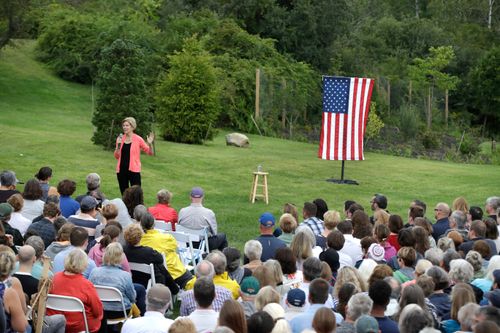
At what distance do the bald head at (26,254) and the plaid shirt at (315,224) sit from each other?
4.70 meters

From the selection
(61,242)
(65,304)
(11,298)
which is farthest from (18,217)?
(11,298)

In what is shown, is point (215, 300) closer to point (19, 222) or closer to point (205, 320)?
point (205, 320)

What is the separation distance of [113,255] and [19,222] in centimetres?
295

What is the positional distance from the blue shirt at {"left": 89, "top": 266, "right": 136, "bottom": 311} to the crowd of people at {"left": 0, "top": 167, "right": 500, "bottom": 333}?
0.01m

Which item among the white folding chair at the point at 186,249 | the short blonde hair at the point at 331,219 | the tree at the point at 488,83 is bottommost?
the white folding chair at the point at 186,249

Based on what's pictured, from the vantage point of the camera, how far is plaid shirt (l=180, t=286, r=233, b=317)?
314 inches

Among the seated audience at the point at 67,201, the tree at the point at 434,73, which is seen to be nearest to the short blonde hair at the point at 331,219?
the seated audience at the point at 67,201

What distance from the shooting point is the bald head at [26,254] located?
8039mm

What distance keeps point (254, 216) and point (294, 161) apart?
7.53m

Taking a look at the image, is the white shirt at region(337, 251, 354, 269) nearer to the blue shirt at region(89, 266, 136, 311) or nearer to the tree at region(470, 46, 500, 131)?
the blue shirt at region(89, 266, 136, 311)

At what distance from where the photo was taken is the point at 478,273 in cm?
914

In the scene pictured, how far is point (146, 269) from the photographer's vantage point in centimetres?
938

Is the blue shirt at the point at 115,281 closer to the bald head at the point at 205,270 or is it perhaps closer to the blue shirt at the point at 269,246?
the bald head at the point at 205,270

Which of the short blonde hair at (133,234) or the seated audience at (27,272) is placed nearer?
the seated audience at (27,272)
